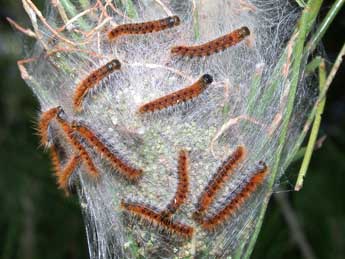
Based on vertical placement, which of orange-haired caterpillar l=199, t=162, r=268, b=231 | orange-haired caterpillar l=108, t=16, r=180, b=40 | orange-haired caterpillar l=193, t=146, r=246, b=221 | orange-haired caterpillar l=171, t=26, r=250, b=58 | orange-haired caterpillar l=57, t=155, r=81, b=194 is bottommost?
orange-haired caterpillar l=199, t=162, r=268, b=231

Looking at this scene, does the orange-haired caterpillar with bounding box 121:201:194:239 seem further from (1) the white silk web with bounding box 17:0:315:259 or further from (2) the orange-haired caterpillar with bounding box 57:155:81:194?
(2) the orange-haired caterpillar with bounding box 57:155:81:194

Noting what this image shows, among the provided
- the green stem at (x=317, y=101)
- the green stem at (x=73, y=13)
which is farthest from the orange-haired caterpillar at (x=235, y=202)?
the green stem at (x=73, y=13)

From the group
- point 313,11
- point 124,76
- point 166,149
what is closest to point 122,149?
point 166,149

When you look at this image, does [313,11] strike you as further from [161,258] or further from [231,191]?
[161,258]

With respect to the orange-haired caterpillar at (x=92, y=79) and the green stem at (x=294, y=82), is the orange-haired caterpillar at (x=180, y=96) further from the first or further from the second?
the green stem at (x=294, y=82)

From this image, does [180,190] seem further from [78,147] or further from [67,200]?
[67,200]

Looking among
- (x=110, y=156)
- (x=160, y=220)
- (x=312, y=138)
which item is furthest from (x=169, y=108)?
(x=312, y=138)

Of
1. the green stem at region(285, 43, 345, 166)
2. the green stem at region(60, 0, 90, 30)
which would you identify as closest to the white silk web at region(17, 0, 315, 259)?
the green stem at region(60, 0, 90, 30)
